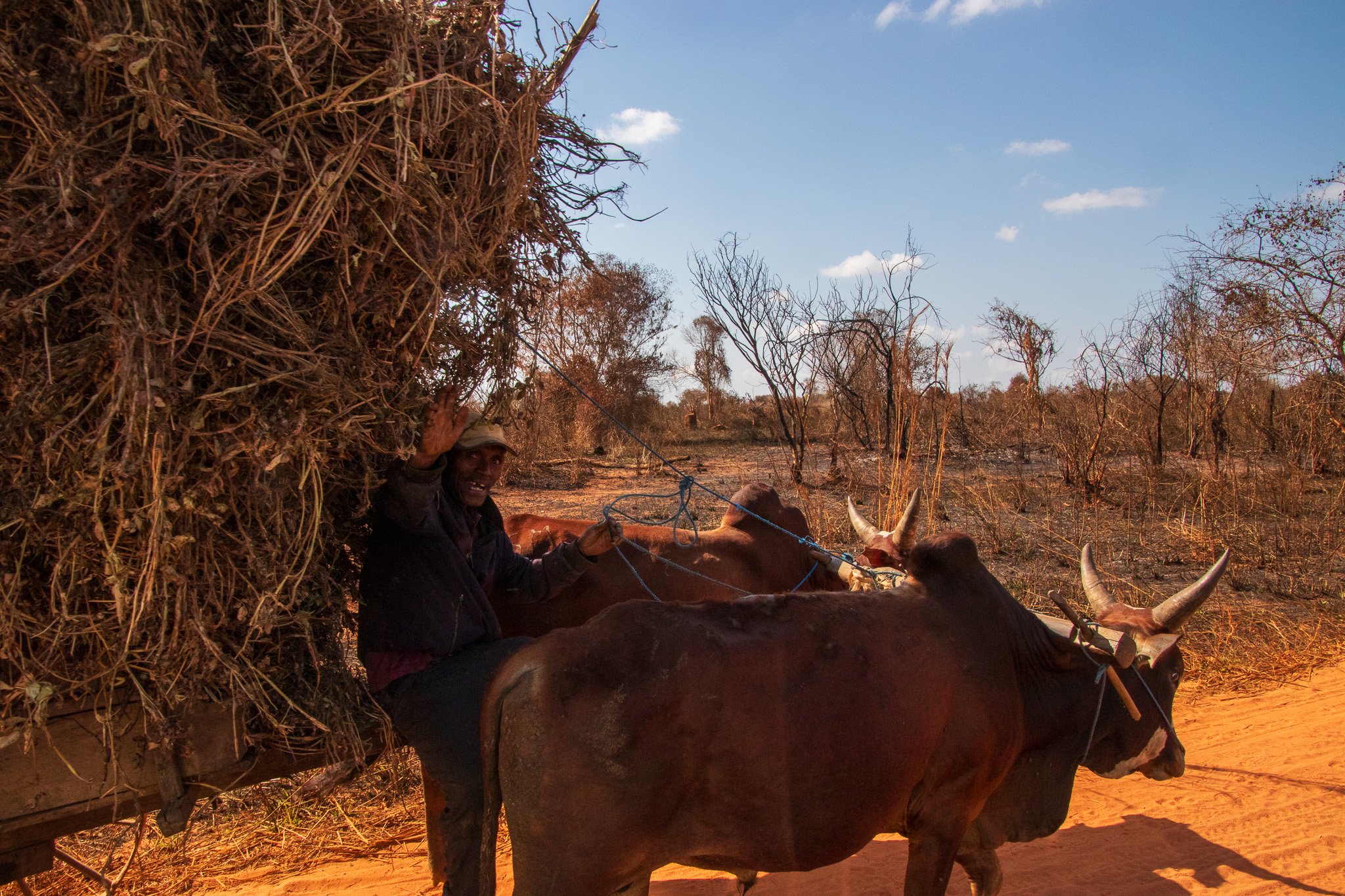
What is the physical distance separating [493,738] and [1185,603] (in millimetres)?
2546

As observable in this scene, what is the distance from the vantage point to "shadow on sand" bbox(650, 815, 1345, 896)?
382 centimetres

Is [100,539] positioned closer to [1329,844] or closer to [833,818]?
[833,818]

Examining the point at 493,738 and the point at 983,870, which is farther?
the point at 983,870

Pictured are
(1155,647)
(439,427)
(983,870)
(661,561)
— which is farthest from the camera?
(661,561)

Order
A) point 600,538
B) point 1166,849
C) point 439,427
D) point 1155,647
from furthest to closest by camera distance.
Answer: point 1166,849 → point 600,538 → point 1155,647 → point 439,427

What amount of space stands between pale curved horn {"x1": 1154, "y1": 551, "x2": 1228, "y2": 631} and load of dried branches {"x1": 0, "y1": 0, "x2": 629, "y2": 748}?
9.23ft

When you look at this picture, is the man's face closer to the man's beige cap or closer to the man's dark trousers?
the man's beige cap

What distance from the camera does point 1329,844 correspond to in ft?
13.6

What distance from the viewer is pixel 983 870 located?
328 centimetres

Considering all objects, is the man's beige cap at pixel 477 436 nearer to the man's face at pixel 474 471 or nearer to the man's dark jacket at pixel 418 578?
the man's face at pixel 474 471

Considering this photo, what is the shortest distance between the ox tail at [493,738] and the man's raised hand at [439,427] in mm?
867

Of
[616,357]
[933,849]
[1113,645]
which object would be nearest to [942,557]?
[1113,645]

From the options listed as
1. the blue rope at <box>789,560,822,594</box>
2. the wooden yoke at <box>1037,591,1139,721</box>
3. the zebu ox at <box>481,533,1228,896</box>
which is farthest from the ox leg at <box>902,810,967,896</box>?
the blue rope at <box>789,560,822,594</box>

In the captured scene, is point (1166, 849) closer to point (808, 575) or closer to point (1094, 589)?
point (1094, 589)
